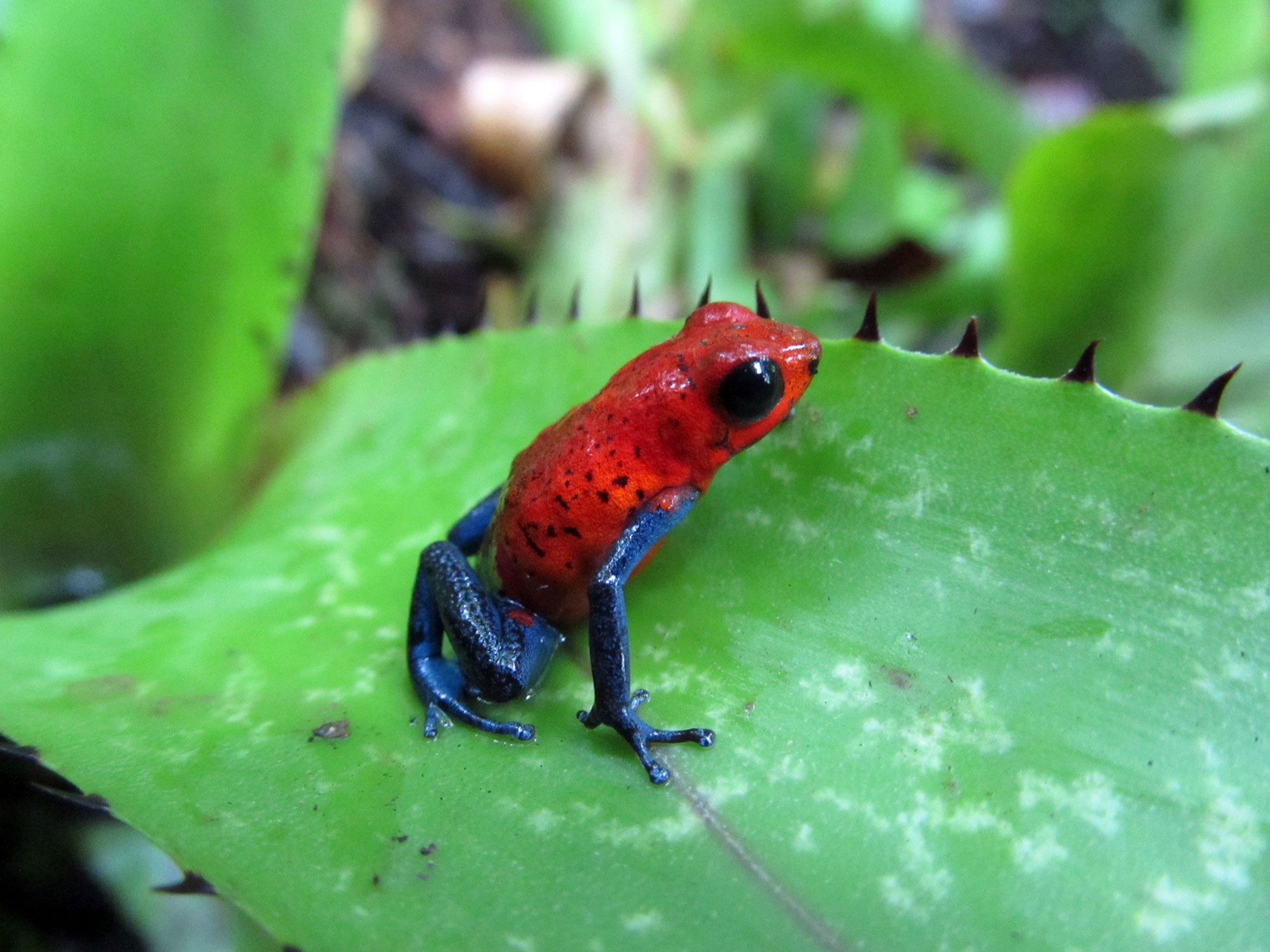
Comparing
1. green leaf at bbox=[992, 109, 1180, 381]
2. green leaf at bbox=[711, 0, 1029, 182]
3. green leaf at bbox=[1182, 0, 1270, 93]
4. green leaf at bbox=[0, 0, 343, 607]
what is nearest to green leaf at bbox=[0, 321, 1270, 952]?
green leaf at bbox=[0, 0, 343, 607]

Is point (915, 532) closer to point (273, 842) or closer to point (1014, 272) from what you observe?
point (273, 842)

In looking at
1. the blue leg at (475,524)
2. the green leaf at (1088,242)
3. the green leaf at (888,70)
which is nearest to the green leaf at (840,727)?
the blue leg at (475,524)

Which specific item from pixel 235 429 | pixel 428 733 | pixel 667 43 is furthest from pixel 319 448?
pixel 667 43

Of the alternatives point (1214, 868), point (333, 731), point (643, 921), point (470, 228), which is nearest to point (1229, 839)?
point (1214, 868)

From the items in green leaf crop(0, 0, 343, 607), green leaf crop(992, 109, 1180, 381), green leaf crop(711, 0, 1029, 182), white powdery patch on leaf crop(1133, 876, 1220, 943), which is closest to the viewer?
white powdery patch on leaf crop(1133, 876, 1220, 943)

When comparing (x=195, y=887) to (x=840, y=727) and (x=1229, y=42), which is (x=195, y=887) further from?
(x=1229, y=42)

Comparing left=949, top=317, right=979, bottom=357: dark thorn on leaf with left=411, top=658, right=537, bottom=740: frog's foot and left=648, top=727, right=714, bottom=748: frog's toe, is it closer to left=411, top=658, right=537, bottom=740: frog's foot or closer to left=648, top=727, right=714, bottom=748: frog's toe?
left=648, top=727, right=714, bottom=748: frog's toe
